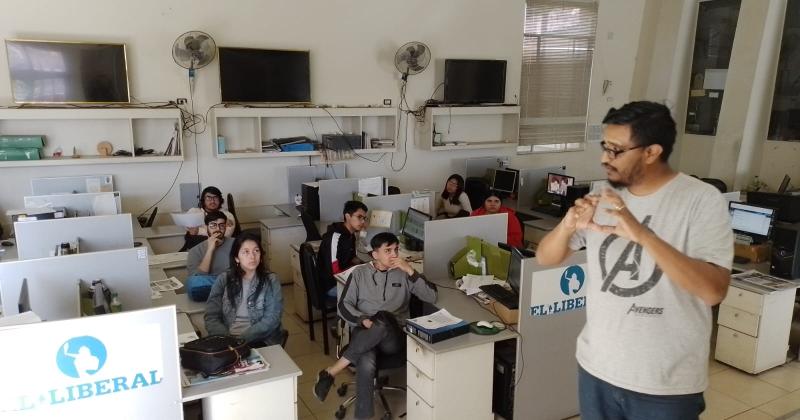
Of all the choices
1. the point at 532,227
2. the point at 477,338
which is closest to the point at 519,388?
the point at 477,338

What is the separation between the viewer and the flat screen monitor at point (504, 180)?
7.15 metres

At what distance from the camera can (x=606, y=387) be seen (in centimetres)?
175

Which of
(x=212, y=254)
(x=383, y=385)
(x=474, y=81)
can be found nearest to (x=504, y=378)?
(x=383, y=385)

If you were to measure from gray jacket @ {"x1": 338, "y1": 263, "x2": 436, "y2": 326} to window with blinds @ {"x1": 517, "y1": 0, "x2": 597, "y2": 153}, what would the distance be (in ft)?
16.2

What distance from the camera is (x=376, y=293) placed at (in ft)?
12.5

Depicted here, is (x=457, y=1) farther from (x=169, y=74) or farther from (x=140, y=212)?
(x=140, y=212)

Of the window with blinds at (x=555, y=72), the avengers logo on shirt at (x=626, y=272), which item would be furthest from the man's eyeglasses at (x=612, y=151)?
the window with blinds at (x=555, y=72)

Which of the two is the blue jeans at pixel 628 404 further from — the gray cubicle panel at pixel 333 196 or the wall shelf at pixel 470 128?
the wall shelf at pixel 470 128

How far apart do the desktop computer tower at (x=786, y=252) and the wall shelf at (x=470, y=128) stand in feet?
12.5

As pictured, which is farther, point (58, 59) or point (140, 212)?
point (140, 212)

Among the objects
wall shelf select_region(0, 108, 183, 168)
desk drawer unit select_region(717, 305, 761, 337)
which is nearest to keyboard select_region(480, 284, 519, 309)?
desk drawer unit select_region(717, 305, 761, 337)

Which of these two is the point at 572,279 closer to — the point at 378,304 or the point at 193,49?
the point at 378,304

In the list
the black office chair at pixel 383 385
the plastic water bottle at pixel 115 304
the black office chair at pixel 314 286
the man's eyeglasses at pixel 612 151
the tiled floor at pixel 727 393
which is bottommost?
the tiled floor at pixel 727 393

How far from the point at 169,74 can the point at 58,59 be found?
997mm
